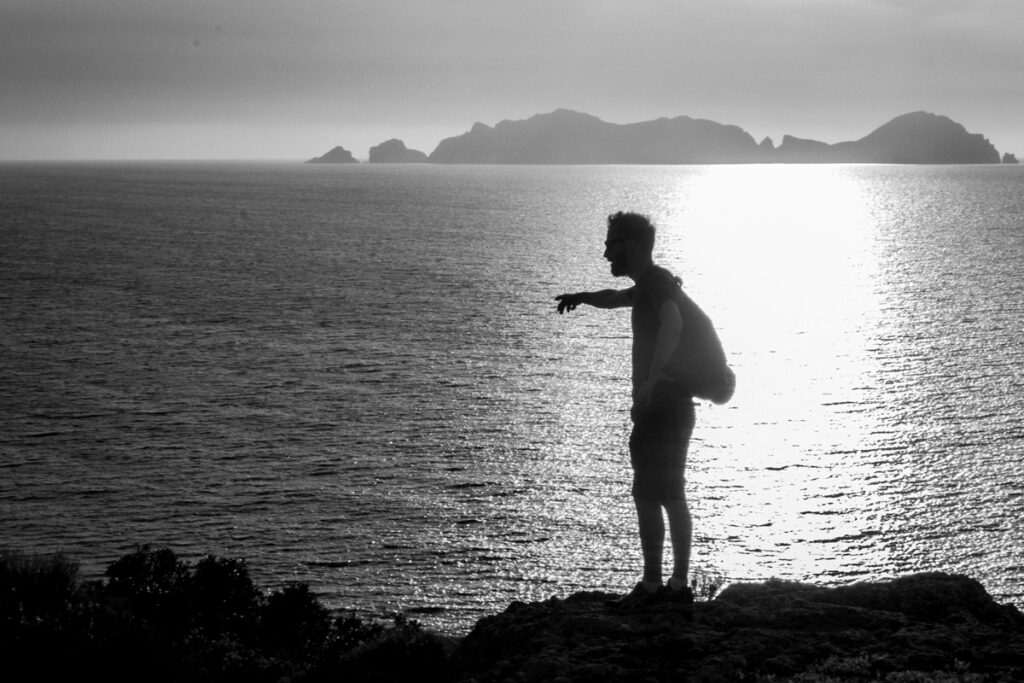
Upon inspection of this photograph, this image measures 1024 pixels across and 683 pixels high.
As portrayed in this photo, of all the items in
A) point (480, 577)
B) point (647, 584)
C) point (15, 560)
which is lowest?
point (480, 577)

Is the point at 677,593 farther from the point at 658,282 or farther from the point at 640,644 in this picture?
the point at 658,282

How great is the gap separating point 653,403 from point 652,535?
3.41 feet

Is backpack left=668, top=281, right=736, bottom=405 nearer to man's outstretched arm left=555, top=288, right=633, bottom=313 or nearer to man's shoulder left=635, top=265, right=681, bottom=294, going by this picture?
man's shoulder left=635, top=265, right=681, bottom=294

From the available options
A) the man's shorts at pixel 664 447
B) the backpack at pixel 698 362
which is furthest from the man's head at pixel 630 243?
the man's shorts at pixel 664 447

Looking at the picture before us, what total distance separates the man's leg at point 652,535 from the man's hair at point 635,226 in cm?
193

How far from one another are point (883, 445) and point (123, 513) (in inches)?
1019

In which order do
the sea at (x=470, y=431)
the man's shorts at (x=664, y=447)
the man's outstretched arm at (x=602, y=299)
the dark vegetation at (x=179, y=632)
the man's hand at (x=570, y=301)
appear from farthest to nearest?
the sea at (x=470, y=431)
the dark vegetation at (x=179, y=632)
the man's hand at (x=570, y=301)
the man's outstretched arm at (x=602, y=299)
the man's shorts at (x=664, y=447)

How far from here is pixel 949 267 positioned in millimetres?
88375

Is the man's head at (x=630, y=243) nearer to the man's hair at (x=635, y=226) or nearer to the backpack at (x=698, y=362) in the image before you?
the man's hair at (x=635, y=226)

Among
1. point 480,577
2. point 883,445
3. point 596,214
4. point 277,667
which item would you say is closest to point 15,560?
point 277,667

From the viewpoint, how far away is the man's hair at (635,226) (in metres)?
7.60

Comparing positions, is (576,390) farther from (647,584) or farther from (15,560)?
(647,584)

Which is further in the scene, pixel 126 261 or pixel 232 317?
pixel 126 261

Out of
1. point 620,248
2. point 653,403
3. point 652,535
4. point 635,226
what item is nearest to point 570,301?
point 620,248
